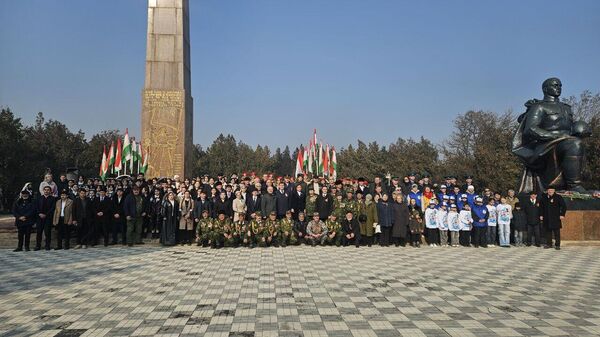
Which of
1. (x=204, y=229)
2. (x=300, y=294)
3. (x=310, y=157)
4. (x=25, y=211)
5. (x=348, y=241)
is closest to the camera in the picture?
(x=300, y=294)

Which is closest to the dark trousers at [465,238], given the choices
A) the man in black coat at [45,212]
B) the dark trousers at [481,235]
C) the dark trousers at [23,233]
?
the dark trousers at [481,235]

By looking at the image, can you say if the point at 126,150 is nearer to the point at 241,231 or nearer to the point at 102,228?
the point at 102,228

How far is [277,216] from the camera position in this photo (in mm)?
11633

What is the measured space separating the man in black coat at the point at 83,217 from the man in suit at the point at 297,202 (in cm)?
524

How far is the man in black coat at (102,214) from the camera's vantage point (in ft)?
35.4

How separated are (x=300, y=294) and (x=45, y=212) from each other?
7.74 meters

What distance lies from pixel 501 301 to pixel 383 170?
139 feet

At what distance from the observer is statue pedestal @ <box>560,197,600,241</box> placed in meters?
11.0

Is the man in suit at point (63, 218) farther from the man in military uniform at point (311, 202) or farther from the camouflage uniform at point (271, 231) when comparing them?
the man in military uniform at point (311, 202)

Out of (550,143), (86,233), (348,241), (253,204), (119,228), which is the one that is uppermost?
(550,143)

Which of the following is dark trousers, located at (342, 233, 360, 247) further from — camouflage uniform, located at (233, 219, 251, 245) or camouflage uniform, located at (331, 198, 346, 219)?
camouflage uniform, located at (233, 219, 251, 245)

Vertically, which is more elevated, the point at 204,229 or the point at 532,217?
the point at 532,217

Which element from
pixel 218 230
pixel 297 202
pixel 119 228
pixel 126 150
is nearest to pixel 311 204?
pixel 297 202

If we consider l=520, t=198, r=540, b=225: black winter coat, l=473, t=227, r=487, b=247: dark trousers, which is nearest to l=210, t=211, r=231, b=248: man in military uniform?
l=473, t=227, r=487, b=247: dark trousers
